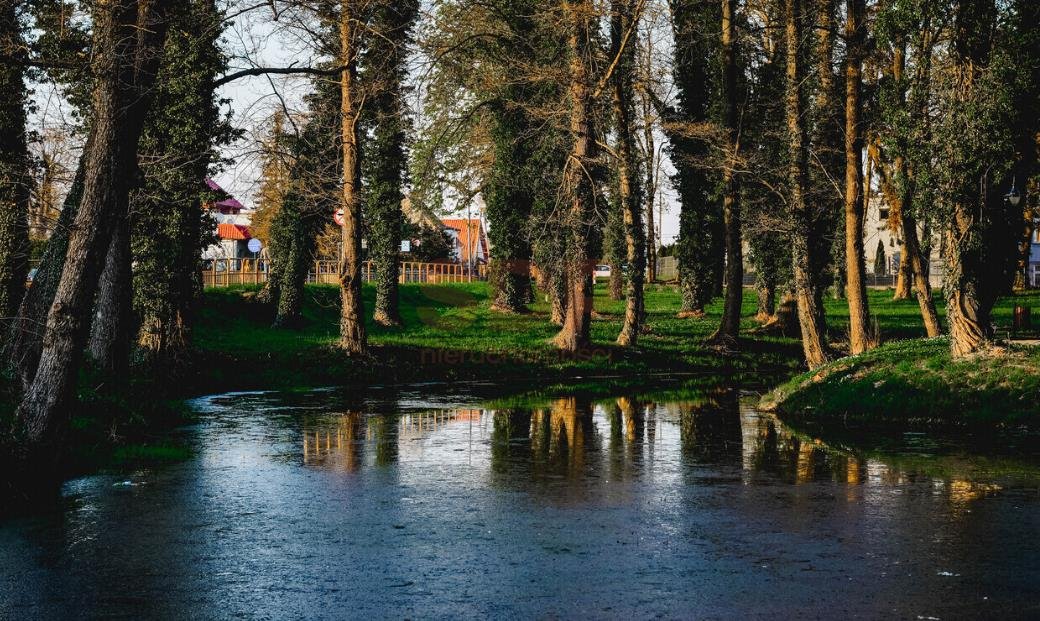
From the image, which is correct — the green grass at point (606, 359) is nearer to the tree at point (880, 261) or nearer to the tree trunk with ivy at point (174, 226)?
the tree trunk with ivy at point (174, 226)

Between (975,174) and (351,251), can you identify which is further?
(351,251)

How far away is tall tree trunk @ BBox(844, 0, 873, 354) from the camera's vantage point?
27.2 m

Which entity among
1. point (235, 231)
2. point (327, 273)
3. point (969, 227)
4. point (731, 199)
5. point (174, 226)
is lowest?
point (969, 227)

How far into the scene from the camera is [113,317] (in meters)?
22.2

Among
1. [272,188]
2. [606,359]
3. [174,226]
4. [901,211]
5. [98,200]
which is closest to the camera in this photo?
[98,200]

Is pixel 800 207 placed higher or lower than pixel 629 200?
lower

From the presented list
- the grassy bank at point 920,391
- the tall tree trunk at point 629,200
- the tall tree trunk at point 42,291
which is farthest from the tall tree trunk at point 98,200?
the tall tree trunk at point 629,200

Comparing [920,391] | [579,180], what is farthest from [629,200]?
[920,391]

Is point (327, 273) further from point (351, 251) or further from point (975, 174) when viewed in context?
point (975, 174)

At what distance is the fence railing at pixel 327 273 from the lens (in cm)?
4947

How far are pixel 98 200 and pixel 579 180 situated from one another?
19579mm

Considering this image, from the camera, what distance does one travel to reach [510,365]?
31.5 m

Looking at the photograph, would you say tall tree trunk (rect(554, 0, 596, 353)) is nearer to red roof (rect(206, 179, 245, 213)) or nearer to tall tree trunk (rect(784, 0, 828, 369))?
tall tree trunk (rect(784, 0, 828, 369))

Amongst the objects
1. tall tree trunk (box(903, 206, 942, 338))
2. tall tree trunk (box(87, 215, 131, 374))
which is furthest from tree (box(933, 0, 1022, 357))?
tall tree trunk (box(87, 215, 131, 374))
